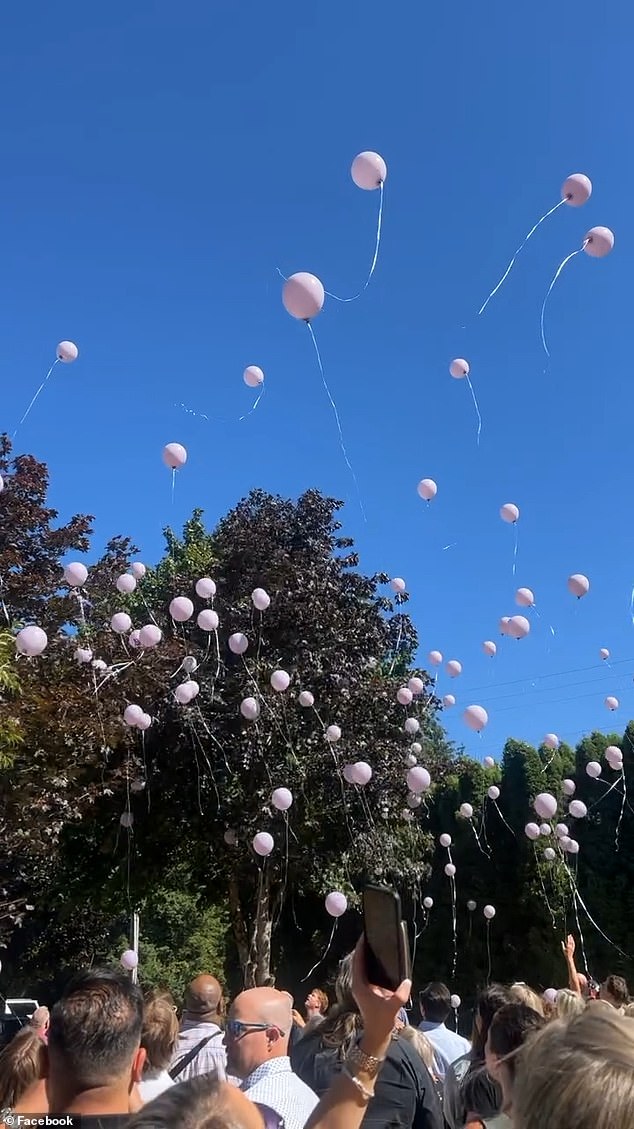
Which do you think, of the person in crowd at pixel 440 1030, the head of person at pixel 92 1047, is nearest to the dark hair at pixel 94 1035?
the head of person at pixel 92 1047

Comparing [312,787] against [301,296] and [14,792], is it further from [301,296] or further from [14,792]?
[301,296]

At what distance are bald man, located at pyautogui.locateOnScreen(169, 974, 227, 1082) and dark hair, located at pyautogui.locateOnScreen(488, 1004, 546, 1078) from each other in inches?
52.5

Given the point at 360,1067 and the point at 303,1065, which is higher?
the point at 360,1067

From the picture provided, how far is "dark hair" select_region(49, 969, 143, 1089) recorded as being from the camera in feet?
6.53

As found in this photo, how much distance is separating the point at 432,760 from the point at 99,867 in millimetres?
6604

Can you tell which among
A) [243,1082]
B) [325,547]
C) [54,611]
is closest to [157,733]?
[54,611]

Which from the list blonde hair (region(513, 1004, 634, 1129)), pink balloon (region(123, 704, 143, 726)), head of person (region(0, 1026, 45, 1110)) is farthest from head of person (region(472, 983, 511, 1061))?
pink balloon (region(123, 704, 143, 726))

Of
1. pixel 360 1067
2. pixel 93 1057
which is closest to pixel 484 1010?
pixel 93 1057

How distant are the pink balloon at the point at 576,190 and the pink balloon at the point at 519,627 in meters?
5.50

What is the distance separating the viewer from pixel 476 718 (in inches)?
421

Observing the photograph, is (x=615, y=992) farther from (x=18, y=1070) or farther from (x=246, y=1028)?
(x=18, y=1070)

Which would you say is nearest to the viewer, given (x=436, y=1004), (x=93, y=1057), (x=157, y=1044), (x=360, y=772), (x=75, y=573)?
(x=93, y=1057)

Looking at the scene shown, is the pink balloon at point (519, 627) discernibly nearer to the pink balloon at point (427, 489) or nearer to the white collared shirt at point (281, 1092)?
the pink balloon at point (427, 489)

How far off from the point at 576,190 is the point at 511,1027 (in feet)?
18.7
